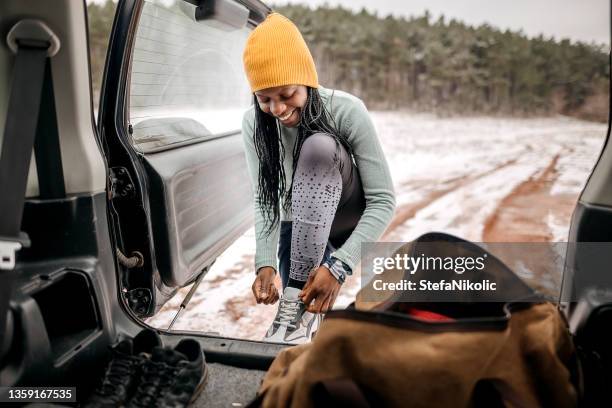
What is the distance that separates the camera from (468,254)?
1102 millimetres

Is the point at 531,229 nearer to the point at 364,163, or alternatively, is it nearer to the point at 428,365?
the point at 364,163

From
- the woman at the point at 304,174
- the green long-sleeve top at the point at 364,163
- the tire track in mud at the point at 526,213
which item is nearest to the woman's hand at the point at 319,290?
the woman at the point at 304,174

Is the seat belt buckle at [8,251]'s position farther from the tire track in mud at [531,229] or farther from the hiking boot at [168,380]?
the tire track in mud at [531,229]

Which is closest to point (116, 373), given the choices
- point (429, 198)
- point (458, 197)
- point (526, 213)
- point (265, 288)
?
point (265, 288)

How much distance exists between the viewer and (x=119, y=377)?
1185 mm

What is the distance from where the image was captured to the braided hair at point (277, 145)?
1.57 metres

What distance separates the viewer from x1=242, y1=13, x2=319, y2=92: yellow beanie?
140 cm

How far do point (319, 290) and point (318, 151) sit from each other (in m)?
0.44

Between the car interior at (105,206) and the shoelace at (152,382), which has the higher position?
the car interior at (105,206)

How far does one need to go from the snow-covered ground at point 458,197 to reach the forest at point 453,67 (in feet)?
14.8

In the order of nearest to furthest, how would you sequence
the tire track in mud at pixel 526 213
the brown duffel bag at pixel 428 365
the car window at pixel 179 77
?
1. the brown duffel bag at pixel 428 365
2. the car window at pixel 179 77
3. the tire track in mud at pixel 526 213

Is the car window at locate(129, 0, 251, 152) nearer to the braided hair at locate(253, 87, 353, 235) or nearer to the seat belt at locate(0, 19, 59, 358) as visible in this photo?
the braided hair at locate(253, 87, 353, 235)

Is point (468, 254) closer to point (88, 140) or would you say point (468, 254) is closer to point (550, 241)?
point (88, 140)

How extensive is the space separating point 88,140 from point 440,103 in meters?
16.7
